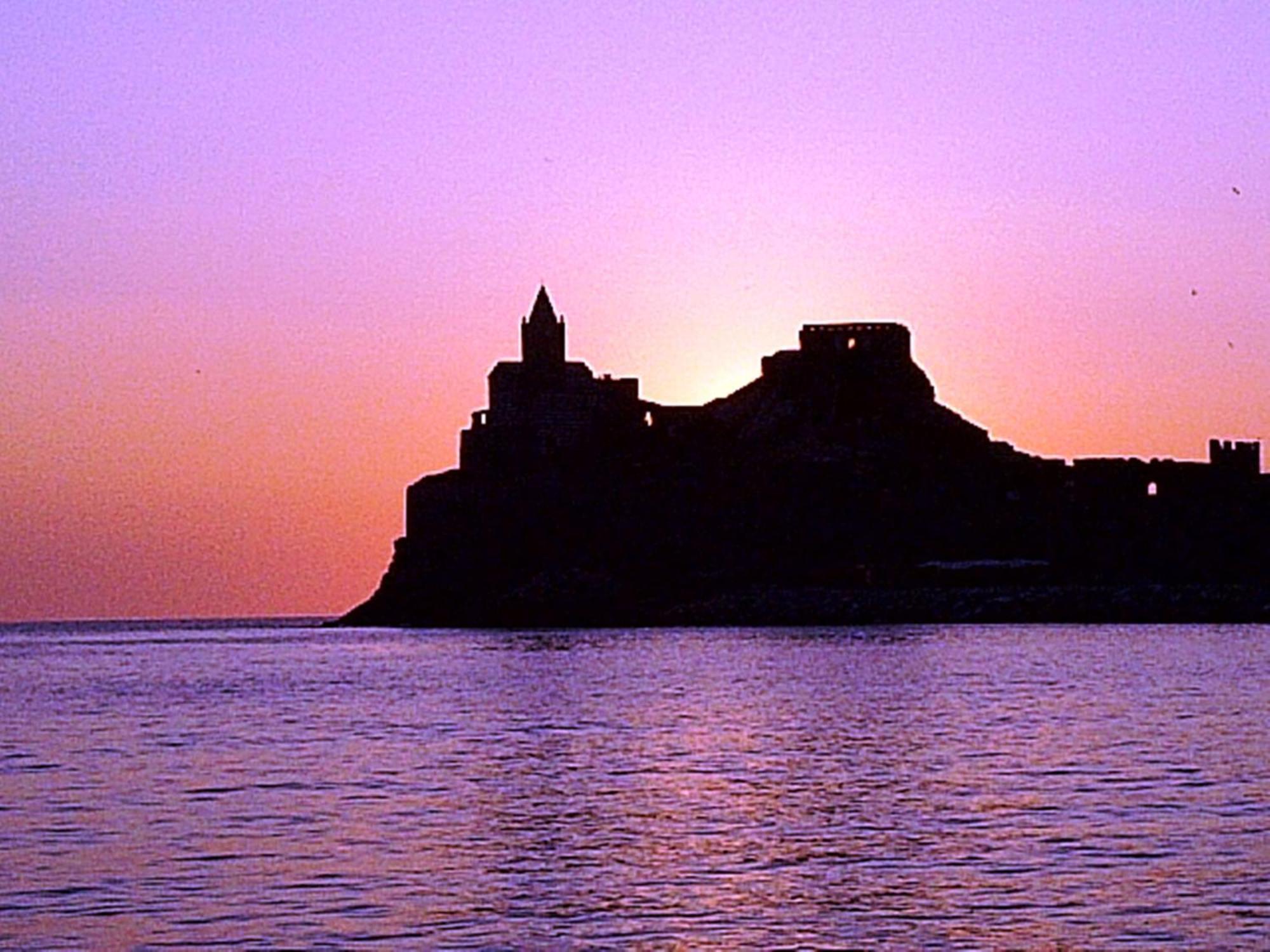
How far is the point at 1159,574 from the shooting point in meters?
168

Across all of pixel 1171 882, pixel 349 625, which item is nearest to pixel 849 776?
pixel 1171 882

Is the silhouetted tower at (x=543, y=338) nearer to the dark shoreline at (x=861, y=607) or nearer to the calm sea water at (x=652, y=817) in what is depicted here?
the dark shoreline at (x=861, y=607)

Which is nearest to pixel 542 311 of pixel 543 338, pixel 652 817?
pixel 543 338

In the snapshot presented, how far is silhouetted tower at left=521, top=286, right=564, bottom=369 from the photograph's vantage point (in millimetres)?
181875

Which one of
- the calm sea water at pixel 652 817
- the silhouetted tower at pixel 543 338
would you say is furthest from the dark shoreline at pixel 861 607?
the calm sea water at pixel 652 817

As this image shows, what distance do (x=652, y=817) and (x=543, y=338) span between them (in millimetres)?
150267

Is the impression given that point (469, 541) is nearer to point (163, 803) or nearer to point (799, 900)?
point (163, 803)

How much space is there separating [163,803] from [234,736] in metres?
16.3

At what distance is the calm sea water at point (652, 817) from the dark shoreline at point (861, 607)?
72033mm

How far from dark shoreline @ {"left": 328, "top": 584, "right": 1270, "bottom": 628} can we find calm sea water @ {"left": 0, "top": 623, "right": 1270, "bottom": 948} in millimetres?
72033

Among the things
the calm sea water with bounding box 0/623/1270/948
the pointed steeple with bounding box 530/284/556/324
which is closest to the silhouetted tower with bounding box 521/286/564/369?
the pointed steeple with bounding box 530/284/556/324

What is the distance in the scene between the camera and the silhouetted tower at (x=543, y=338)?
182 meters

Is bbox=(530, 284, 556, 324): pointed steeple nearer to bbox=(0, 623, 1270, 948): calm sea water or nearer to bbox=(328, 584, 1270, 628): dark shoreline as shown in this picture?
bbox=(328, 584, 1270, 628): dark shoreline

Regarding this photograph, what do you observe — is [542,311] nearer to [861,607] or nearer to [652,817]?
[861,607]
